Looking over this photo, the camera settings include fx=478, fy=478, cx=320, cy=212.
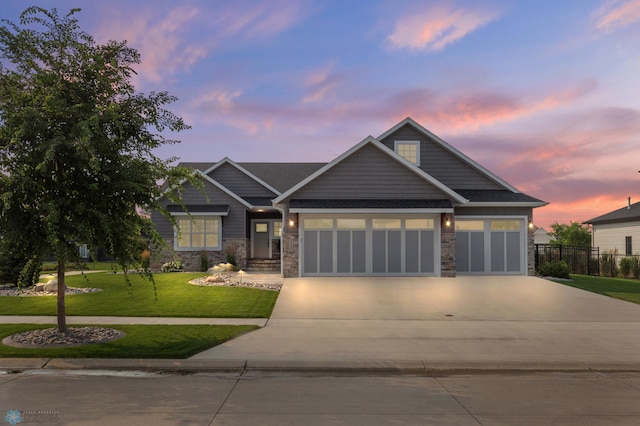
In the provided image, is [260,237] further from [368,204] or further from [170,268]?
[368,204]

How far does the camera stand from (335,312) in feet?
46.1

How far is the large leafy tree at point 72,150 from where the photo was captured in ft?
29.6

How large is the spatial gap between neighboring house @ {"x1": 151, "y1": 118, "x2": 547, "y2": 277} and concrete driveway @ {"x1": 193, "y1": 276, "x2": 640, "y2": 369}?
10.2 feet

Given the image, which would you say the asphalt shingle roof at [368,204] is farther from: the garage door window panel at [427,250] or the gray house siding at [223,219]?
the gray house siding at [223,219]

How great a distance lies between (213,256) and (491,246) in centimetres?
1556

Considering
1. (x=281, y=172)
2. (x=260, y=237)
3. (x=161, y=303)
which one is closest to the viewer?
(x=161, y=303)

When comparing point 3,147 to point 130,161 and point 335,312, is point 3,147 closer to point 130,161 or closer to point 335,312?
point 130,161

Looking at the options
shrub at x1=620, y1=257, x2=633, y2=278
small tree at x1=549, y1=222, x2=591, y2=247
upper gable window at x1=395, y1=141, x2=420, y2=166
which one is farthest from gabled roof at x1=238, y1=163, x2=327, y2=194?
small tree at x1=549, y1=222, x2=591, y2=247

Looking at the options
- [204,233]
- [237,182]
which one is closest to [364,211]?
[204,233]

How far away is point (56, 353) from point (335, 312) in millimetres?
7427

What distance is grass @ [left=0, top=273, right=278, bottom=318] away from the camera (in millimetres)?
13422

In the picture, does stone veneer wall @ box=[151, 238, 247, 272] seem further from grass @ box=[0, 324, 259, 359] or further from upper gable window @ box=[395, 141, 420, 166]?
grass @ box=[0, 324, 259, 359]

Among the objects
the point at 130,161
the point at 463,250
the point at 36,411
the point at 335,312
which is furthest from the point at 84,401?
the point at 463,250

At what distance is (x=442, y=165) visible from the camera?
1011 inches
